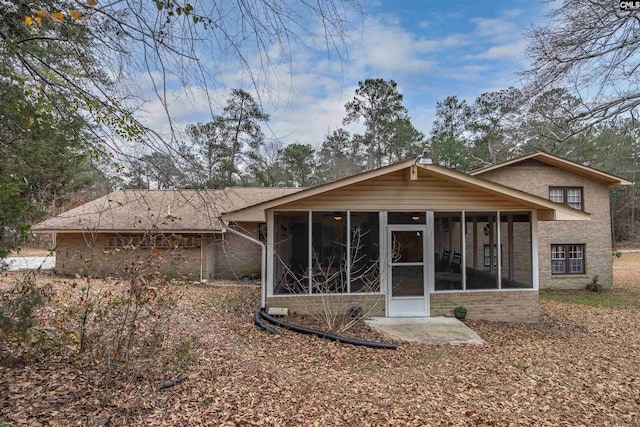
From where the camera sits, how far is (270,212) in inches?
312

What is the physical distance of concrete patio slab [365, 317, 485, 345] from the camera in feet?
22.4

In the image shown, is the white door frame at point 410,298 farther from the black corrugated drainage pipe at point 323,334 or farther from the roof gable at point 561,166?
the roof gable at point 561,166

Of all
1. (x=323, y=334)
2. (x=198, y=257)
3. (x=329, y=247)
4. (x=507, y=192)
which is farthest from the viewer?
(x=198, y=257)

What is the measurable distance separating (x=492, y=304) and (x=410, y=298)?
196 centimetres

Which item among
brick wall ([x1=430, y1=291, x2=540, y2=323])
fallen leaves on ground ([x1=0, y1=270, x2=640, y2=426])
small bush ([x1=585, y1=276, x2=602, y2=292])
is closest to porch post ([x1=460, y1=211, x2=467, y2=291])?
brick wall ([x1=430, y1=291, x2=540, y2=323])

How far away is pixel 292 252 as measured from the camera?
8.67m

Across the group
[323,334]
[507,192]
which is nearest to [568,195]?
[507,192]

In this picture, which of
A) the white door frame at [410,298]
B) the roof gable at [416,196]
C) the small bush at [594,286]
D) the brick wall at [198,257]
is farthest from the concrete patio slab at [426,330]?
the small bush at [594,286]

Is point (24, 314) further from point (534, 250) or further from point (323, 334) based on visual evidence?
point (534, 250)

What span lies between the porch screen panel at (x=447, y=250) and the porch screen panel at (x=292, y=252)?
3069 millimetres

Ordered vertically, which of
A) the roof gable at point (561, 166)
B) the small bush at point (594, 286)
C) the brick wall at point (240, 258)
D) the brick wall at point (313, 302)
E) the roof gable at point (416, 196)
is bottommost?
the small bush at point (594, 286)

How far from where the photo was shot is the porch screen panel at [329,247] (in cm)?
812

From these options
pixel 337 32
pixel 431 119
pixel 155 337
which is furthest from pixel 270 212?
pixel 431 119

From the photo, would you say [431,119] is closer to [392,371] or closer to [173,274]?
[173,274]
